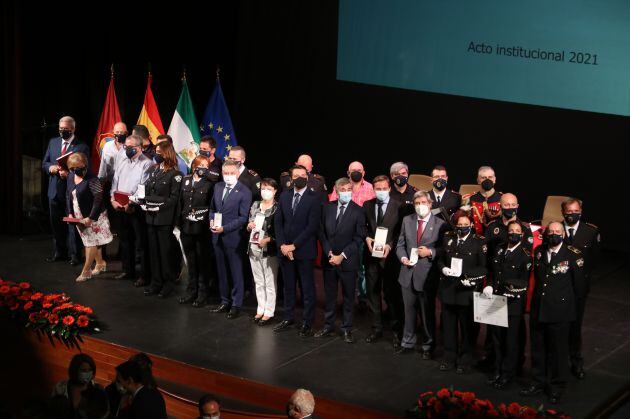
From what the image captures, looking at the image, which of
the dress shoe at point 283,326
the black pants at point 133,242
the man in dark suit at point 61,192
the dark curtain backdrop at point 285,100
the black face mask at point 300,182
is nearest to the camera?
the black face mask at point 300,182

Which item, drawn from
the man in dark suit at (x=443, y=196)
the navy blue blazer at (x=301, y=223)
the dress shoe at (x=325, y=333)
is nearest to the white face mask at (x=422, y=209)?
the man in dark suit at (x=443, y=196)

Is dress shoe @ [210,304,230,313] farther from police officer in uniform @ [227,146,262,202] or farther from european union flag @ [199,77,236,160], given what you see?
european union flag @ [199,77,236,160]

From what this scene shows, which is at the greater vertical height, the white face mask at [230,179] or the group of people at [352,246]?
the white face mask at [230,179]

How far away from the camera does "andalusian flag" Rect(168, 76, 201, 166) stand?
10.8m

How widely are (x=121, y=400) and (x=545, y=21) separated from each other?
5.45 m

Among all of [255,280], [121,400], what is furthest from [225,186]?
[121,400]

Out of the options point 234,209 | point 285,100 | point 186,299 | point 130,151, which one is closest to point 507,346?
point 234,209

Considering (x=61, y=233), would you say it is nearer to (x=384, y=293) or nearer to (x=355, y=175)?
(x=355, y=175)

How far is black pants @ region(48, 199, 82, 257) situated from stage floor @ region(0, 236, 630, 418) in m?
0.48

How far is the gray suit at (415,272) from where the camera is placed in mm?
7129

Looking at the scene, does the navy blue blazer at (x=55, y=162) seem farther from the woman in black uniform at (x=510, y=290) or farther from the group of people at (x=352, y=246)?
the woman in black uniform at (x=510, y=290)

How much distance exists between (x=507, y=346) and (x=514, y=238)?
78cm

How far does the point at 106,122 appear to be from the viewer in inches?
420

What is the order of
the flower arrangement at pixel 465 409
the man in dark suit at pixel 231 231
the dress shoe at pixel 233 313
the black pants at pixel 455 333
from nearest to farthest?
the flower arrangement at pixel 465 409, the black pants at pixel 455 333, the man in dark suit at pixel 231 231, the dress shoe at pixel 233 313
